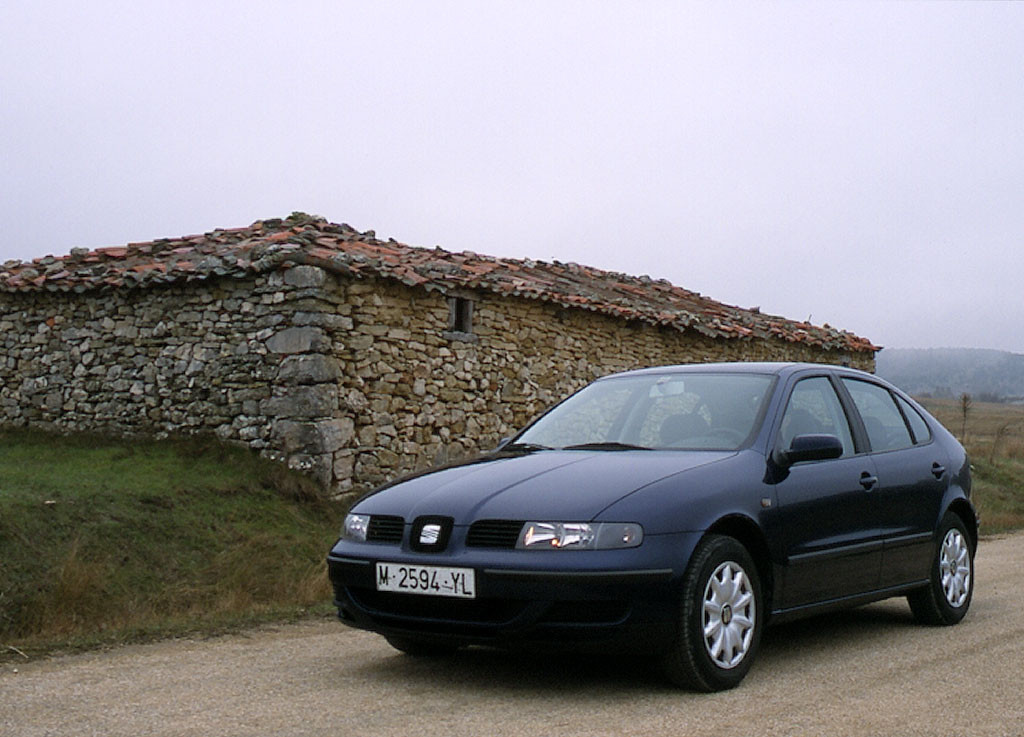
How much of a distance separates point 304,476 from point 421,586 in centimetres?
722

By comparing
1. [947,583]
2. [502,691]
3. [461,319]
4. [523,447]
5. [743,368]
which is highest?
[461,319]

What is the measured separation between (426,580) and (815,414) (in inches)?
100

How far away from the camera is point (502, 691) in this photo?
5238 mm

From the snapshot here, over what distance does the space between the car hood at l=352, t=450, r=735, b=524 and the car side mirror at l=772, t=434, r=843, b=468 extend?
0.33 metres

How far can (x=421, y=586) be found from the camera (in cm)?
520

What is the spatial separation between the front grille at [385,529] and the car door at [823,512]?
1837 mm

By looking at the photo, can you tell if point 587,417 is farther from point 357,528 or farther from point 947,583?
point 947,583

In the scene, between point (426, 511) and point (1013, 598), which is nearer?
point (426, 511)

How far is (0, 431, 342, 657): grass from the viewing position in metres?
8.12

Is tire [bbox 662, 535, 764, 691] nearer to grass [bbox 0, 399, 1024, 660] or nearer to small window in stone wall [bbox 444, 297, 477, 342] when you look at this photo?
grass [bbox 0, 399, 1024, 660]

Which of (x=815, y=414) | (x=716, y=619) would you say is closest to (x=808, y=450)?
(x=815, y=414)

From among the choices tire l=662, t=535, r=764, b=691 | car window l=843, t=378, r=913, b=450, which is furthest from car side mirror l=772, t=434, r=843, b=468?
car window l=843, t=378, r=913, b=450

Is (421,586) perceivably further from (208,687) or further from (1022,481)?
(1022,481)

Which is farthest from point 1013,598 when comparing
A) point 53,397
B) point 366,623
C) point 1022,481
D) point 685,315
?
point 1022,481
